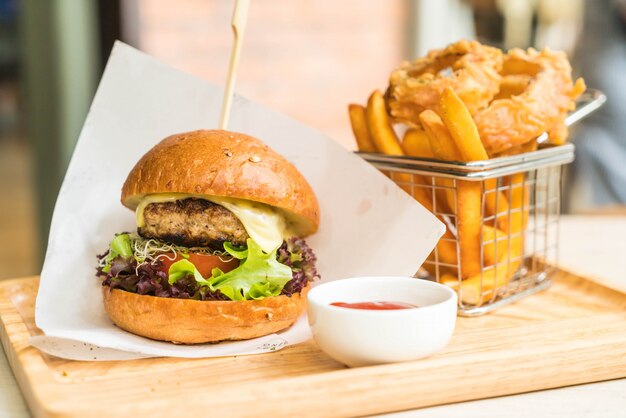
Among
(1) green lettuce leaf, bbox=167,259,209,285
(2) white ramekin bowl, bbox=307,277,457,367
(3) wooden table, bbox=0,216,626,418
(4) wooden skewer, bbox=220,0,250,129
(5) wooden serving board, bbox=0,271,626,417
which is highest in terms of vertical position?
(4) wooden skewer, bbox=220,0,250,129

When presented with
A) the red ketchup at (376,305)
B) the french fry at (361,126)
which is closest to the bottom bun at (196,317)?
the red ketchup at (376,305)

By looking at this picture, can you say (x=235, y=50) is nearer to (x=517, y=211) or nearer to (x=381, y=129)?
(x=381, y=129)

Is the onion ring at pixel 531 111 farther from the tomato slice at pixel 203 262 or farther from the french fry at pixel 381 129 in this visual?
the tomato slice at pixel 203 262

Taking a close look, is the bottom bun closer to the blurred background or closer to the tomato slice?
the tomato slice

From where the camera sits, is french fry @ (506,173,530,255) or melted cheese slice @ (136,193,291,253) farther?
french fry @ (506,173,530,255)

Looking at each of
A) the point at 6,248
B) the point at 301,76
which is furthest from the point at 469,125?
the point at 6,248

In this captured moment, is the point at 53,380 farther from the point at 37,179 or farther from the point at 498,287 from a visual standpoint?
the point at 37,179

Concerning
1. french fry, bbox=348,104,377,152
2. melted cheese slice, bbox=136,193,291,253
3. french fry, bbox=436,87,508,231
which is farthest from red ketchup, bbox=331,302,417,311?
french fry, bbox=348,104,377,152
